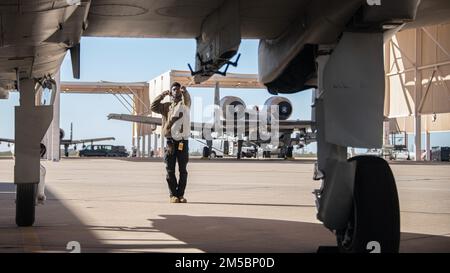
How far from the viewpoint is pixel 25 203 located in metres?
6.34

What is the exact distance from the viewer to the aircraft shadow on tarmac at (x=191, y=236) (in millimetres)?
5047

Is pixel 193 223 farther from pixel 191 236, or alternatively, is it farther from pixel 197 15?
pixel 197 15

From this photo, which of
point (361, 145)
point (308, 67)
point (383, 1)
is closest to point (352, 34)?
point (383, 1)

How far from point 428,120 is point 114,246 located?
64.3m

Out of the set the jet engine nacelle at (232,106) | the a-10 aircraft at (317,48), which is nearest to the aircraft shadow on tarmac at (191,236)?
the a-10 aircraft at (317,48)

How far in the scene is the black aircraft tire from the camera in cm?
626

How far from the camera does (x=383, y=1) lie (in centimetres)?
350

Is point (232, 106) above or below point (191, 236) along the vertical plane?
above

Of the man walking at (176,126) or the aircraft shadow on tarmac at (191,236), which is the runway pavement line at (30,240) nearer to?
the aircraft shadow on tarmac at (191,236)

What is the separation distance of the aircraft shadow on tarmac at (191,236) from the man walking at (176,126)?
2.54 meters

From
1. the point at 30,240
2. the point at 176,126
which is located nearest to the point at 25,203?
the point at 30,240

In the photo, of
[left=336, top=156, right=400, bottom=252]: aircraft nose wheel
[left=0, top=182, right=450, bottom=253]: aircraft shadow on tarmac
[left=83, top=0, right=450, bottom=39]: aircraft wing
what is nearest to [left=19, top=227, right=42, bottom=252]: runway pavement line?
[left=0, top=182, right=450, bottom=253]: aircraft shadow on tarmac

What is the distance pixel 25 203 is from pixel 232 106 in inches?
1145
